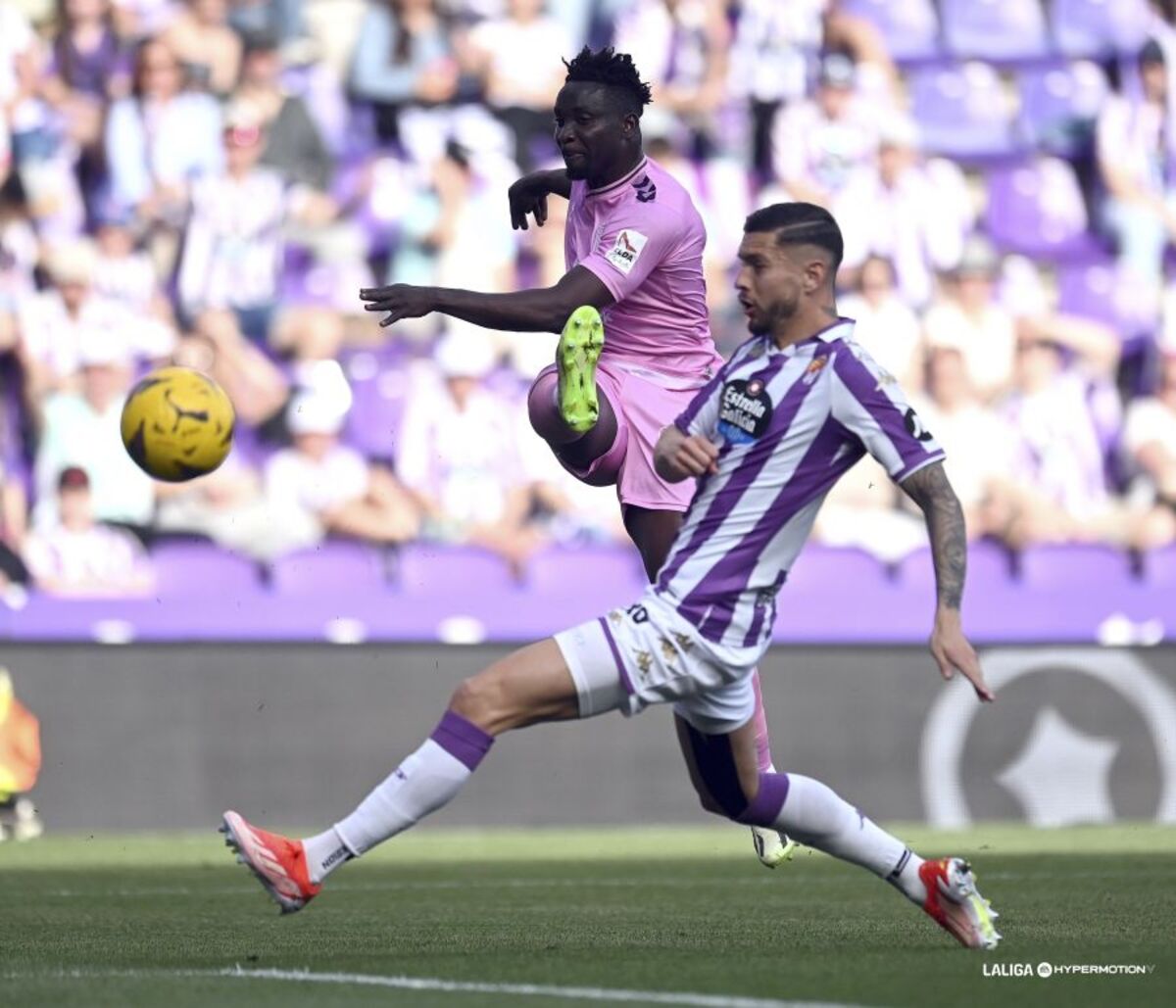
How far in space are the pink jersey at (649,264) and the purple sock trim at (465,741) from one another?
199 cm

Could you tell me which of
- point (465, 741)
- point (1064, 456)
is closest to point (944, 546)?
point (465, 741)

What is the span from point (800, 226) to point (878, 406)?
20.5 inches

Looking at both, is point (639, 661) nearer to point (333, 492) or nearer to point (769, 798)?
point (769, 798)

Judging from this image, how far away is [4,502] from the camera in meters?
13.2

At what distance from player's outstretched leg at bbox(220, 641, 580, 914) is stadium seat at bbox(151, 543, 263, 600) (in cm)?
795

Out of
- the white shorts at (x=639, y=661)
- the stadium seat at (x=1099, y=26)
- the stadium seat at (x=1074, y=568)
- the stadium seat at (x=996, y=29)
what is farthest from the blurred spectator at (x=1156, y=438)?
the white shorts at (x=639, y=661)

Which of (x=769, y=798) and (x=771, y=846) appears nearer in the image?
(x=769, y=798)

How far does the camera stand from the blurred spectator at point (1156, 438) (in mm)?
14227

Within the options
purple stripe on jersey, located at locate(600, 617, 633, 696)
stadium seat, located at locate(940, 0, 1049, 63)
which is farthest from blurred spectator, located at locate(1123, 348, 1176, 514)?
purple stripe on jersey, located at locate(600, 617, 633, 696)

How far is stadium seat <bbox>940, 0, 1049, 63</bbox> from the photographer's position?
1517 centimetres

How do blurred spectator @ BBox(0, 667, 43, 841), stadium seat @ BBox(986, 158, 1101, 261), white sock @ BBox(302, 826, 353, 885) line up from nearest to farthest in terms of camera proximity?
1. white sock @ BBox(302, 826, 353, 885)
2. blurred spectator @ BBox(0, 667, 43, 841)
3. stadium seat @ BBox(986, 158, 1101, 261)

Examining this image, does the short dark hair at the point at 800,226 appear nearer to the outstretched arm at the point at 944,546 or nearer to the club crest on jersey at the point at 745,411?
the club crest on jersey at the point at 745,411

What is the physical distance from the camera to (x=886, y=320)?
14.4 m

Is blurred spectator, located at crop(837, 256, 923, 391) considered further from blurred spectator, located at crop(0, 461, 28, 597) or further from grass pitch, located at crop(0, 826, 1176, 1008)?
blurred spectator, located at crop(0, 461, 28, 597)
